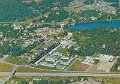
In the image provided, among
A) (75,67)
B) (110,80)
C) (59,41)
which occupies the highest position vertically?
(59,41)

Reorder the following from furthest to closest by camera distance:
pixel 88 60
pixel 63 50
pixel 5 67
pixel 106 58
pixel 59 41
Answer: pixel 59 41
pixel 63 50
pixel 106 58
pixel 88 60
pixel 5 67

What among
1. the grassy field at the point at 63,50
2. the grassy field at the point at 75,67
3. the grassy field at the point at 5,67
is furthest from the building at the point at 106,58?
the grassy field at the point at 5,67

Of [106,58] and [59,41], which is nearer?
[106,58]

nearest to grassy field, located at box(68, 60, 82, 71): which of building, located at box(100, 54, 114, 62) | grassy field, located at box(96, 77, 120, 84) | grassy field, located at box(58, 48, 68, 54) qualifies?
building, located at box(100, 54, 114, 62)

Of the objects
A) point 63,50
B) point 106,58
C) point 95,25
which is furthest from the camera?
point 95,25

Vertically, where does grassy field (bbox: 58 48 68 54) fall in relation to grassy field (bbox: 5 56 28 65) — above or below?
below

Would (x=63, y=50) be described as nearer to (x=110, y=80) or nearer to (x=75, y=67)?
(x=75, y=67)

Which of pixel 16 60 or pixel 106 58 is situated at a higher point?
pixel 16 60

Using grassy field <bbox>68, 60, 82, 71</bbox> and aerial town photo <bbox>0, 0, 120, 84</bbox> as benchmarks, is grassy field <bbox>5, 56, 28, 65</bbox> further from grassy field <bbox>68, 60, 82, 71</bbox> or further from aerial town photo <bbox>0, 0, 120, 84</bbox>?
grassy field <bbox>68, 60, 82, 71</bbox>

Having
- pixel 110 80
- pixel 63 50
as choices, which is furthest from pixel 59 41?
pixel 110 80

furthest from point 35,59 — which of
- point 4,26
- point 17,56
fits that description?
point 4,26
